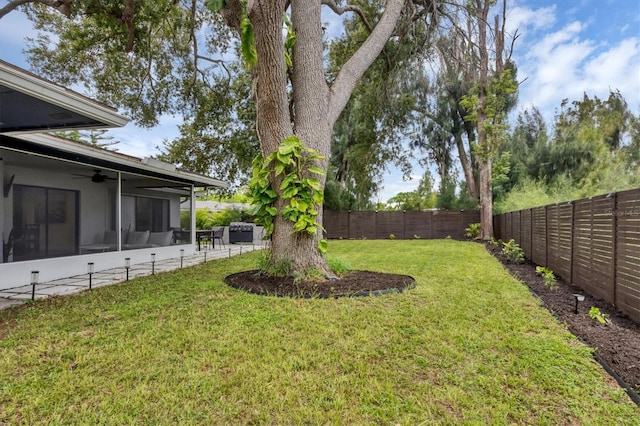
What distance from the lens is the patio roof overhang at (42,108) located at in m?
3.20

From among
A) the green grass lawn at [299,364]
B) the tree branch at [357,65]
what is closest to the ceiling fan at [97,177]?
the green grass lawn at [299,364]

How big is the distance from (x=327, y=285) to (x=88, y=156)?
528 cm

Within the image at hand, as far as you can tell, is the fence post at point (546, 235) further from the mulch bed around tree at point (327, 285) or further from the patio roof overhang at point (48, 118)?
the patio roof overhang at point (48, 118)

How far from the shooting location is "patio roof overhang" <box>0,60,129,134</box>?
320cm

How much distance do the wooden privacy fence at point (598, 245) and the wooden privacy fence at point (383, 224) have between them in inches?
379

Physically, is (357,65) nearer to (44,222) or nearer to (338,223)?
(44,222)

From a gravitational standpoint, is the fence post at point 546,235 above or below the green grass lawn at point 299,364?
above

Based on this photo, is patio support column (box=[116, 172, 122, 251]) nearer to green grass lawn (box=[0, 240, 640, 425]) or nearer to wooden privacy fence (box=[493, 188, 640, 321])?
green grass lawn (box=[0, 240, 640, 425])

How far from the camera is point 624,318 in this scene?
11.5 ft

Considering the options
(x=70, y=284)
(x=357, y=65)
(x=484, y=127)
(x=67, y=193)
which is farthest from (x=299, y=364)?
(x=484, y=127)

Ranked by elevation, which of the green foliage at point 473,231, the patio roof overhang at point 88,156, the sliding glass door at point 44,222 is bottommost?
the green foliage at point 473,231

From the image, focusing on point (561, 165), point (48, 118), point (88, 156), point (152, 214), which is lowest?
point (152, 214)

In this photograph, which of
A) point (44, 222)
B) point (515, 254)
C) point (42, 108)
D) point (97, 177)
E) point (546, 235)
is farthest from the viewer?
point (515, 254)

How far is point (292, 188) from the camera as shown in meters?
5.10
